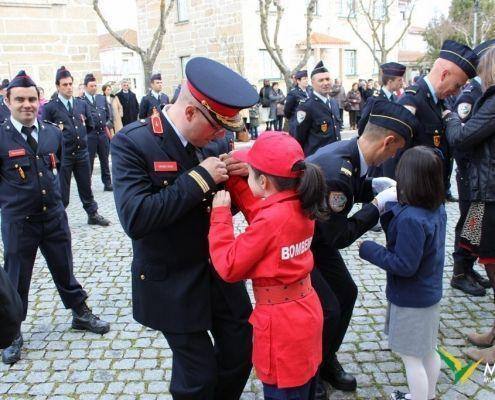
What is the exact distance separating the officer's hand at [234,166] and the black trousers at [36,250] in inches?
89.5

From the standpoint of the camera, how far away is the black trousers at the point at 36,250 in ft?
12.5

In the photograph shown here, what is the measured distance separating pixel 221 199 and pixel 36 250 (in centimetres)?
241

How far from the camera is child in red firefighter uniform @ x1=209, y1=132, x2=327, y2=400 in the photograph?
83.6 inches

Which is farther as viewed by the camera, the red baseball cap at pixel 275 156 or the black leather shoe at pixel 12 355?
the black leather shoe at pixel 12 355

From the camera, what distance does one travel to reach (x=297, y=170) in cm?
214

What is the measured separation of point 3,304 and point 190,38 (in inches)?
1055

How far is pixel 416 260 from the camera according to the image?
2.55 metres

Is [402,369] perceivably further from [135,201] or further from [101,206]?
[101,206]

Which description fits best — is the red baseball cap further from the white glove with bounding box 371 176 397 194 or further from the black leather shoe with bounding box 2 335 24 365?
the black leather shoe with bounding box 2 335 24 365

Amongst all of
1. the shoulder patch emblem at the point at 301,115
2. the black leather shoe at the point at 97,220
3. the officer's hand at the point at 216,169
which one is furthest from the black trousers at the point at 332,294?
the black leather shoe at the point at 97,220

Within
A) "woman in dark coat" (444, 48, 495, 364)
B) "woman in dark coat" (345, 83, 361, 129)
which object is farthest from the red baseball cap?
"woman in dark coat" (345, 83, 361, 129)

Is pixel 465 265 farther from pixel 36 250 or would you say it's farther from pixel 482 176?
pixel 36 250

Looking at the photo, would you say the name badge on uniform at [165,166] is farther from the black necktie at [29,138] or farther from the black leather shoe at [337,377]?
the black necktie at [29,138]

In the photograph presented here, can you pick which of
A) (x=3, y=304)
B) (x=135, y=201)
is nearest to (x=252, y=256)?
(x=135, y=201)
